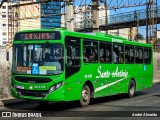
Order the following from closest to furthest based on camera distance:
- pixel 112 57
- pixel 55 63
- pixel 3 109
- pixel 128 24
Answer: pixel 55 63 → pixel 3 109 → pixel 112 57 → pixel 128 24

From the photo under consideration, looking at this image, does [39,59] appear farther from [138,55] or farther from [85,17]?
[85,17]

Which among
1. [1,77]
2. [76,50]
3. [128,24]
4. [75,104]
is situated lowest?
[75,104]

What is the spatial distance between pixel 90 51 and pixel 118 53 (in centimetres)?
281

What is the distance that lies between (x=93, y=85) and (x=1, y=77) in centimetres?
463

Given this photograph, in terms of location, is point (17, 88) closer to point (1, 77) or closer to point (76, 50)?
point (76, 50)

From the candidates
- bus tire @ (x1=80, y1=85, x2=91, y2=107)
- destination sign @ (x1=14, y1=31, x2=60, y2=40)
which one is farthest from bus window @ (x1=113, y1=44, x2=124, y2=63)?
destination sign @ (x1=14, y1=31, x2=60, y2=40)

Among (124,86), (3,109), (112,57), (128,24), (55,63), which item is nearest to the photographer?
(55,63)

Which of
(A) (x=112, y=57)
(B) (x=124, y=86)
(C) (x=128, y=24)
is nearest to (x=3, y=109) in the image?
(A) (x=112, y=57)

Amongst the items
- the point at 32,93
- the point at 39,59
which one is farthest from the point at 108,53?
the point at 32,93

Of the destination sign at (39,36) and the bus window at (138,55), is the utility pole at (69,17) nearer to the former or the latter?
the bus window at (138,55)

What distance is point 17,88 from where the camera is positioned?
12.5m

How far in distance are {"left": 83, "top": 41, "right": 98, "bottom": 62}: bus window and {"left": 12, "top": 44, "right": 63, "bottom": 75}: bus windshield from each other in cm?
168

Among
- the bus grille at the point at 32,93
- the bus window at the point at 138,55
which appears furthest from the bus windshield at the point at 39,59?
the bus window at the point at 138,55

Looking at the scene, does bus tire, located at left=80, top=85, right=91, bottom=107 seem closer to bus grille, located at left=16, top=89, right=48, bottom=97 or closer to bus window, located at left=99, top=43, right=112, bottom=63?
bus window, located at left=99, top=43, right=112, bottom=63
